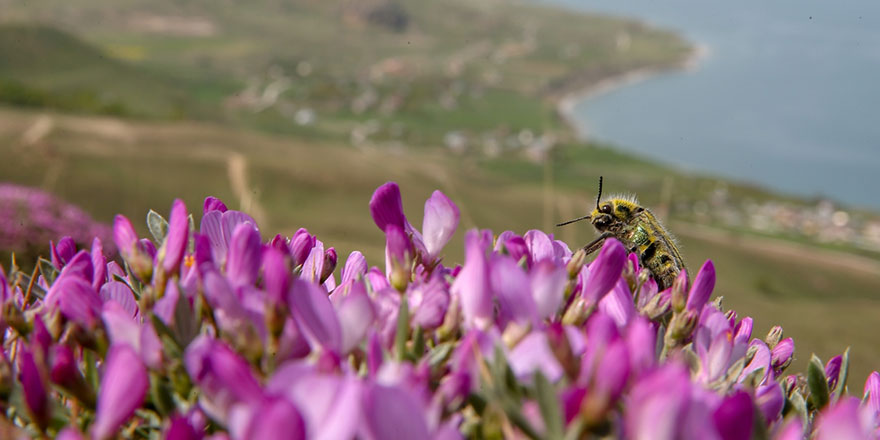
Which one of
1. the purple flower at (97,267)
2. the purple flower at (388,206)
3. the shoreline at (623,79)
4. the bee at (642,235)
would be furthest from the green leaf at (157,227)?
the shoreline at (623,79)

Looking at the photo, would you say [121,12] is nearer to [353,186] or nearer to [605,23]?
[605,23]

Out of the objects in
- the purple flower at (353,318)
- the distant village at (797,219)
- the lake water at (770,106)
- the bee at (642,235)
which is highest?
the purple flower at (353,318)

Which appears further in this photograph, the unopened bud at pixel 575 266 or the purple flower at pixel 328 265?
the purple flower at pixel 328 265

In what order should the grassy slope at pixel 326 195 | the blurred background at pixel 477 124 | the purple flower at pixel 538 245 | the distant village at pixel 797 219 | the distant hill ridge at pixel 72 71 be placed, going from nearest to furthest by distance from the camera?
1. the purple flower at pixel 538 245
2. the grassy slope at pixel 326 195
3. the blurred background at pixel 477 124
4. the distant village at pixel 797 219
5. the distant hill ridge at pixel 72 71

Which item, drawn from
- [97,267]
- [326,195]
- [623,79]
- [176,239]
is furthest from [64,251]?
[623,79]

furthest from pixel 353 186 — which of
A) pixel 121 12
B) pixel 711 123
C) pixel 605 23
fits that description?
pixel 605 23

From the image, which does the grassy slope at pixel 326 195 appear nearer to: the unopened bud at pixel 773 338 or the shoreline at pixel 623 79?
the unopened bud at pixel 773 338

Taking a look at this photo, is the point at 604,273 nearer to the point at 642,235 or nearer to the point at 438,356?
the point at 438,356
